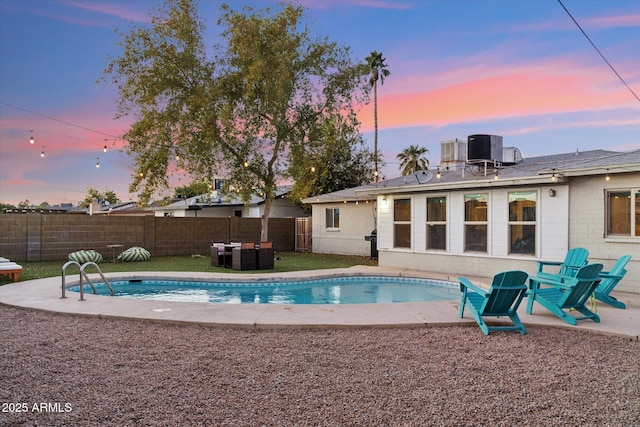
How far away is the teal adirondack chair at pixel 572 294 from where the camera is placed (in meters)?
6.13

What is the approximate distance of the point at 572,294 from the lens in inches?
246

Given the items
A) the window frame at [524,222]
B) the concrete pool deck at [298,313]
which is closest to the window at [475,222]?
the window frame at [524,222]

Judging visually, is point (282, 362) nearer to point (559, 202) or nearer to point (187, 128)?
point (559, 202)

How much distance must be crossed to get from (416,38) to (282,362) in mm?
12164

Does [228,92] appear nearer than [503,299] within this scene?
No

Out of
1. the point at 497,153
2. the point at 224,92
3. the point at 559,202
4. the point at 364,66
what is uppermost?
the point at 364,66

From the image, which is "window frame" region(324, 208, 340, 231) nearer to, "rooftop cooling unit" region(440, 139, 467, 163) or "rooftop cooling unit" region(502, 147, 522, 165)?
"rooftop cooling unit" region(440, 139, 467, 163)

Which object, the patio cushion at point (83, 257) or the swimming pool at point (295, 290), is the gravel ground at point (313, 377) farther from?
the patio cushion at point (83, 257)

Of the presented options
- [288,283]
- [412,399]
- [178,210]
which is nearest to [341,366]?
[412,399]

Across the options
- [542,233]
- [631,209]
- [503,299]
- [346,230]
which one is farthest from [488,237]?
[346,230]

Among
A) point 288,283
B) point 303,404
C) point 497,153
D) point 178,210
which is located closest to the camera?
point 303,404

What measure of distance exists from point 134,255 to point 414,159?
26.5 m

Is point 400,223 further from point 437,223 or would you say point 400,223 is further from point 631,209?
point 631,209

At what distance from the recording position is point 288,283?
37.4ft
